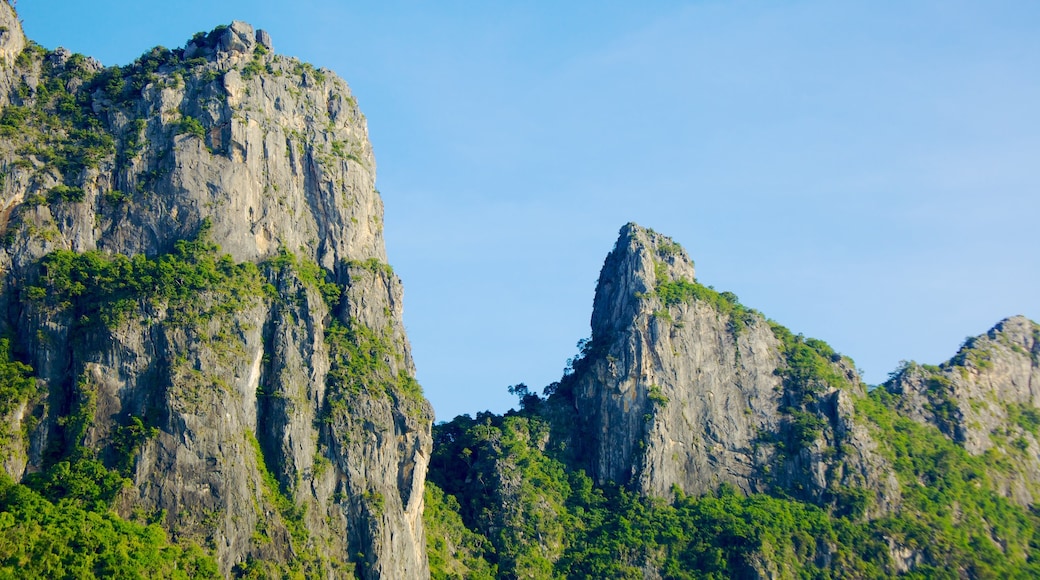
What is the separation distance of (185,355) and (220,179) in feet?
51.2

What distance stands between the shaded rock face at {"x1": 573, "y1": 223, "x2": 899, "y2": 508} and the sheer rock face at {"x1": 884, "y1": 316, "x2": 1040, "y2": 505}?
7.21 m

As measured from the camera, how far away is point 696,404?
123m

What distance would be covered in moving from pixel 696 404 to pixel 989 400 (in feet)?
97.2

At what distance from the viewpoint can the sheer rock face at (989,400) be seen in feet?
427

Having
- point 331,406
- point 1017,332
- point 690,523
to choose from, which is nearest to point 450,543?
point 331,406

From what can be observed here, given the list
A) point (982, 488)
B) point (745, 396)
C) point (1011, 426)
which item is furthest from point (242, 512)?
point (1011, 426)

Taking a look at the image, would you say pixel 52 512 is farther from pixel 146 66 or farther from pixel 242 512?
pixel 146 66

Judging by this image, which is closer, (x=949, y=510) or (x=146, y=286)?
(x=146, y=286)

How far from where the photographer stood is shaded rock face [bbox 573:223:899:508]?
393 feet

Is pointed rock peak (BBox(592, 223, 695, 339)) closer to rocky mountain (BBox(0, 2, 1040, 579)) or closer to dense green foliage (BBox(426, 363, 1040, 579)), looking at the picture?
rocky mountain (BBox(0, 2, 1040, 579))

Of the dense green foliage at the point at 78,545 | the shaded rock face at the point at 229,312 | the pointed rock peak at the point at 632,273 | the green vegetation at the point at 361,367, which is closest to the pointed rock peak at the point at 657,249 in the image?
the pointed rock peak at the point at 632,273

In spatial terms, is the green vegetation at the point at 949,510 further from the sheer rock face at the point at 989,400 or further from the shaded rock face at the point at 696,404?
the shaded rock face at the point at 696,404

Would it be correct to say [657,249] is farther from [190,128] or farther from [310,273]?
[190,128]

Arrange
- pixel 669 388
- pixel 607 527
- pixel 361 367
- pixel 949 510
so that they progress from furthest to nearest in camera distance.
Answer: pixel 669 388, pixel 949 510, pixel 607 527, pixel 361 367
